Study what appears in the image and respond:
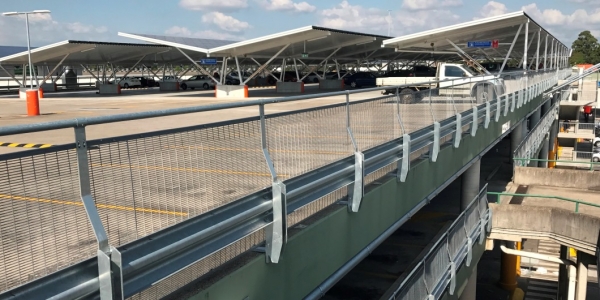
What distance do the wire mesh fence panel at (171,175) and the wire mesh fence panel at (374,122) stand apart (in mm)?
2531

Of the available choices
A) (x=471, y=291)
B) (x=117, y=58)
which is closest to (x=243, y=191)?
(x=471, y=291)

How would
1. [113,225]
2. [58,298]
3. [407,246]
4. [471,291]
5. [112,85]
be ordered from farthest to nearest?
[112,85], [407,246], [471,291], [113,225], [58,298]

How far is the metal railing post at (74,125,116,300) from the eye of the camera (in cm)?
333

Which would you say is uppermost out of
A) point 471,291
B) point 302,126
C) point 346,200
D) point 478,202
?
point 302,126

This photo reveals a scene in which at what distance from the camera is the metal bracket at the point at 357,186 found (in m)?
6.66

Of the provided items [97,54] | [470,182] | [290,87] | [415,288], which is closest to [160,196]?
[415,288]

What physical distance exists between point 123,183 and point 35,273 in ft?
2.69

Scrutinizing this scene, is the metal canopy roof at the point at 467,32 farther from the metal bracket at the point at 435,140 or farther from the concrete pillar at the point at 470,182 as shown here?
the metal bracket at the point at 435,140

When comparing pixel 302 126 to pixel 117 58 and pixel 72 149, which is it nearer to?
pixel 72 149

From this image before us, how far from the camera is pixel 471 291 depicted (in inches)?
659

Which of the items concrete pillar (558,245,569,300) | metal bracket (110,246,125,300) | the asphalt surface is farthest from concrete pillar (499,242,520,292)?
metal bracket (110,246,125,300)

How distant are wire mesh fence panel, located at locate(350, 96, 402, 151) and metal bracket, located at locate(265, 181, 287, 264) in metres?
2.38

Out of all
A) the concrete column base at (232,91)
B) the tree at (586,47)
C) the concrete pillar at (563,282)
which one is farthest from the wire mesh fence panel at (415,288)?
the tree at (586,47)

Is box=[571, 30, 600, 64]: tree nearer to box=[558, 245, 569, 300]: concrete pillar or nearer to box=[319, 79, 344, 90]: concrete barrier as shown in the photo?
box=[319, 79, 344, 90]: concrete barrier
